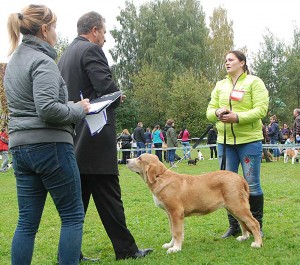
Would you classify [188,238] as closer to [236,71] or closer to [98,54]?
[236,71]

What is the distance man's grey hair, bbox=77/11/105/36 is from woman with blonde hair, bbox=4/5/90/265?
983 mm

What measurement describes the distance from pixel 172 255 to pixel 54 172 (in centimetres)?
194

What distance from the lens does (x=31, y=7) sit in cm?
335

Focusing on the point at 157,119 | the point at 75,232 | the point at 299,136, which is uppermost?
the point at 75,232

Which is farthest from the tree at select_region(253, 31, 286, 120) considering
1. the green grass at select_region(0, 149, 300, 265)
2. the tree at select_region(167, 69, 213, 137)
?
the green grass at select_region(0, 149, 300, 265)

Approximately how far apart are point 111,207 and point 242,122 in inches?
69.2

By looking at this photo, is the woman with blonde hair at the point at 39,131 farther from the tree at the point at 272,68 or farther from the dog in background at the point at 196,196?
the tree at the point at 272,68

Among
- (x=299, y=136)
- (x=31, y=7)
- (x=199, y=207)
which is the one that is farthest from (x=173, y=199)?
(x=299, y=136)

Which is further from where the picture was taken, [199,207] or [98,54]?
[199,207]

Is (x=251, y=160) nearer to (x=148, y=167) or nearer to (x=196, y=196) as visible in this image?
(x=196, y=196)

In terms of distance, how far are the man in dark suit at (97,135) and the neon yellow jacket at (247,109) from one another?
153 cm

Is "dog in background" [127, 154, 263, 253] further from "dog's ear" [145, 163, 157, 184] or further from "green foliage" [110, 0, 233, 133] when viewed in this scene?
"green foliage" [110, 0, 233, 133]

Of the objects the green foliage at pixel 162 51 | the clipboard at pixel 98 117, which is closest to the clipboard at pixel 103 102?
the clipboard at pixel 98 117

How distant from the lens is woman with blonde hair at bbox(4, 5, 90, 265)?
10.5 ft
